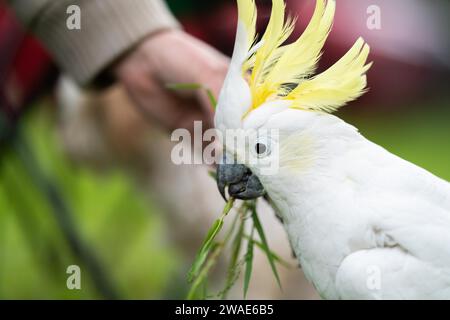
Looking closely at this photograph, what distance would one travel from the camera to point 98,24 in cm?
140

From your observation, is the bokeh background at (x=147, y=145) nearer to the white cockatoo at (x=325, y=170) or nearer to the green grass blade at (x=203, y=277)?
the green grass blade at (x=203, y=277)

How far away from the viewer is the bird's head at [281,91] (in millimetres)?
893

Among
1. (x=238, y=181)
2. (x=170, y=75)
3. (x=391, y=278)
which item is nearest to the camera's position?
(x=391, y=278)

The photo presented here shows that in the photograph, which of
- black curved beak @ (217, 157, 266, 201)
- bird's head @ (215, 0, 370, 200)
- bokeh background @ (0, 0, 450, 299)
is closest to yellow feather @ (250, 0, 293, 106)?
bird's head @ (215, 0, 370, 200)

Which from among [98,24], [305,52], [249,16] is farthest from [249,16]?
[98,24]

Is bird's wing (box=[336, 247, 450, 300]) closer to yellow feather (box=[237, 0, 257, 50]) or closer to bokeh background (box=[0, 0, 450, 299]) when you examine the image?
yellow feather (box=[237, 0, 257, 50])

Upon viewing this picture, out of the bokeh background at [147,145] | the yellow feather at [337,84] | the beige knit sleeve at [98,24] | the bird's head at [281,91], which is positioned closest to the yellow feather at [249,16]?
the bird's head at [281,91]

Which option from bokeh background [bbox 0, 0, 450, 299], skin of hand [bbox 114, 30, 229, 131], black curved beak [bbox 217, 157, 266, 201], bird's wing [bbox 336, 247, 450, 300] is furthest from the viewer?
bokeh background [bbox 0, 0, 450, 299]

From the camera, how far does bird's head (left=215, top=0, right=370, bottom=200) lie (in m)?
0.89

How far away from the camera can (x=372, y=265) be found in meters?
0.85

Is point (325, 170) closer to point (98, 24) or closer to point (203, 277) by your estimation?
point (203, 277)

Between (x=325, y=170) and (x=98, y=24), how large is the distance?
734mm

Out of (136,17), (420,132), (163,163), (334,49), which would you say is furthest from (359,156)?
(420,132)
